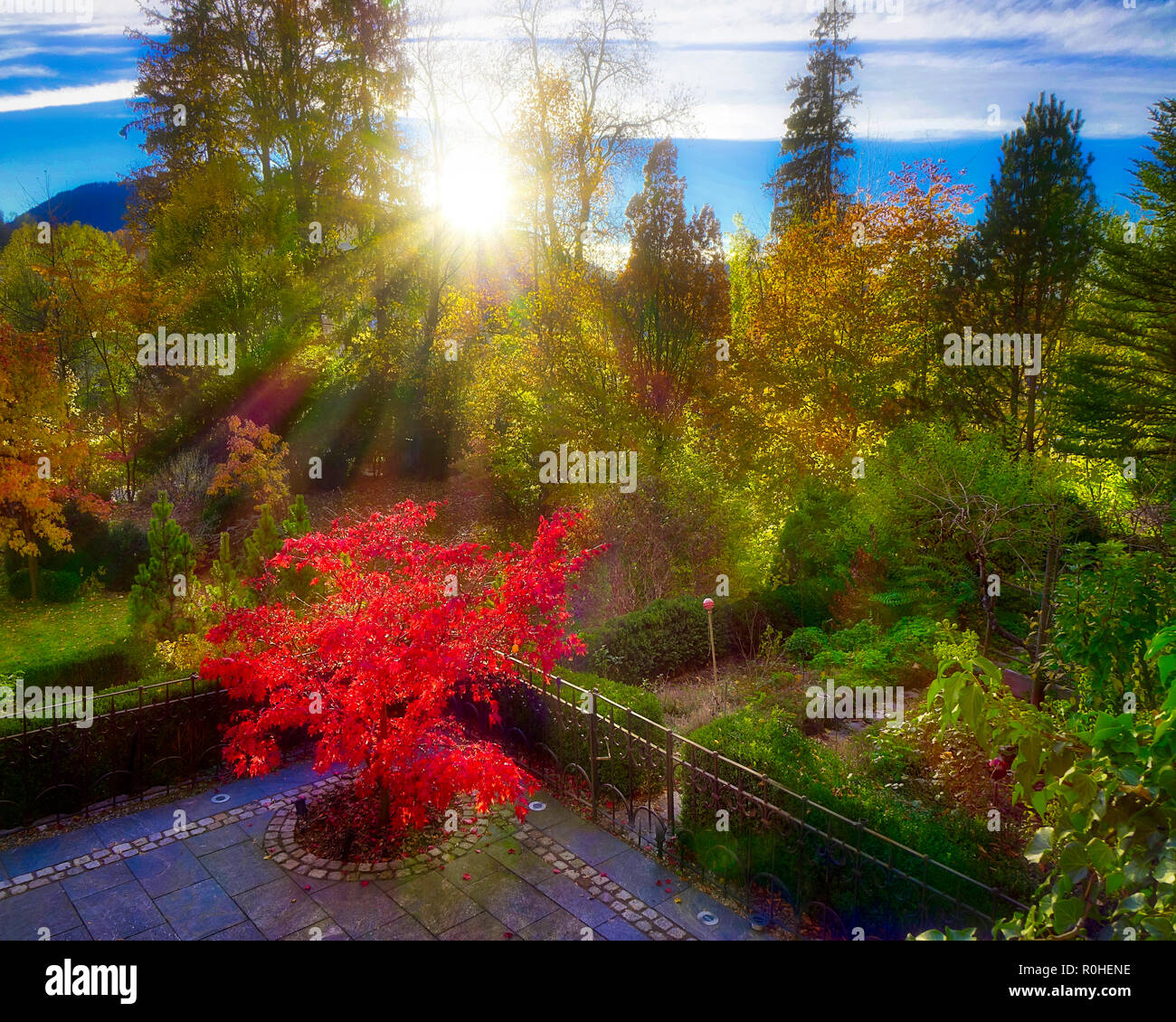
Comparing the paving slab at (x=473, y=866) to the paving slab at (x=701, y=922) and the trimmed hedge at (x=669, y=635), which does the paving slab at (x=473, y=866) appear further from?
the trimmed hedge at (x=669, y=635)

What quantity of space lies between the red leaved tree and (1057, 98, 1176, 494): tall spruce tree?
14.1 metres

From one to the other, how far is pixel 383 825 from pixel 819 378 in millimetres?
15948

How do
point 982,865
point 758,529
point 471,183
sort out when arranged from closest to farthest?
point 982,865
point 758,529
point 471,183

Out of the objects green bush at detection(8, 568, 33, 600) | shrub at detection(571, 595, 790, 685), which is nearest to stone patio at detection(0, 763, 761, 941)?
shrub at detection(571, 595, 790, 685)

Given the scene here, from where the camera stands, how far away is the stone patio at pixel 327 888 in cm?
615

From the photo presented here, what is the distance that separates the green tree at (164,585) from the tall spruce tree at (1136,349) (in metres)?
17.9

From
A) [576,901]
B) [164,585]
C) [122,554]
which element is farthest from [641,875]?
[122,554]

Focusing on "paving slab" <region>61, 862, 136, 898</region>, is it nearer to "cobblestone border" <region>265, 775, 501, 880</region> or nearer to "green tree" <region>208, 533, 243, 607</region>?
"cobblestone border" <region>265, 775, 501, 880</region>

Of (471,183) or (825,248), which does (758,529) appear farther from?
(471,183)

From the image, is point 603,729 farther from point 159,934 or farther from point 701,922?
point 159,934

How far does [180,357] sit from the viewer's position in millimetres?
22750

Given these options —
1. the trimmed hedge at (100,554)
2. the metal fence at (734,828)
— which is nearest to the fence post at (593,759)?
the metal fence at (734,828)

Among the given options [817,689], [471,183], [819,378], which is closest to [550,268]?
[471,183]

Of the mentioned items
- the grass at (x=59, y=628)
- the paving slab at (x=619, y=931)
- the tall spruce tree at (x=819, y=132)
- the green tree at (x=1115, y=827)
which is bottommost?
the paving slab at (x=619, y=931)
